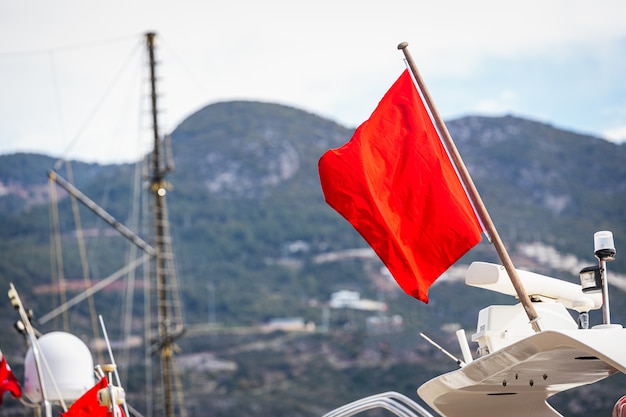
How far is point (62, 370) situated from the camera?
59.6 ft

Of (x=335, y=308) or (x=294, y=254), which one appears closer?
(x=335, y=308)

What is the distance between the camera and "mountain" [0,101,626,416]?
9169 cm

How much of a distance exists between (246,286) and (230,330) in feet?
35.4

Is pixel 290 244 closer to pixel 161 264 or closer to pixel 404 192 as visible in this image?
pixel 161 264

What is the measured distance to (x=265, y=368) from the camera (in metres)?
93.9

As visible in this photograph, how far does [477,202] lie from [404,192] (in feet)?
2.48

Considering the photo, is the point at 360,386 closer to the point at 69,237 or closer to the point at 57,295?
the point at 57,295

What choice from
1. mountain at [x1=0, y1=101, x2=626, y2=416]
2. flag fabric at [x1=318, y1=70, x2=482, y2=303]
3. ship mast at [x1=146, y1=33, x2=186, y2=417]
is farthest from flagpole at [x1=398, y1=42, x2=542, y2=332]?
mountain at [x1=0, y1=101, x2=626, y2=416]

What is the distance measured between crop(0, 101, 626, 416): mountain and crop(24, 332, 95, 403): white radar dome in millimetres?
53672

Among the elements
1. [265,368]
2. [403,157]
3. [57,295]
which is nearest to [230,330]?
[265,368]

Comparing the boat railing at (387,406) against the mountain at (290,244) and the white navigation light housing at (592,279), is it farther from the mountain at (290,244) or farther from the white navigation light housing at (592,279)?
the mountain at (290,244)

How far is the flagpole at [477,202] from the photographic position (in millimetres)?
8758

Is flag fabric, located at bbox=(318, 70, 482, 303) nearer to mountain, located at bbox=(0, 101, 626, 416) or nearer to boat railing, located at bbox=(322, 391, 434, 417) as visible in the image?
boat railing, located at bbox=(322, 391, 434, 417)

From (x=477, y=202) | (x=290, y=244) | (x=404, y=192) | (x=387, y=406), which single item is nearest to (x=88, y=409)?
(x=387, y=406)
